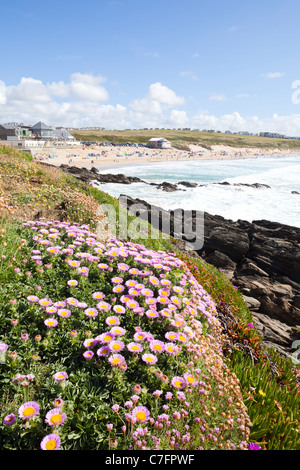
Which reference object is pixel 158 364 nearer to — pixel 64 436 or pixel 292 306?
pixel 64 436

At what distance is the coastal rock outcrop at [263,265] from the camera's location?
921 cm

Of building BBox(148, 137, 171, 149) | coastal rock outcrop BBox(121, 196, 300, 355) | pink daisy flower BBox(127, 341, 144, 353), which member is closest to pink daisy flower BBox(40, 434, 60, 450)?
pink daisy flower BBox(127, 341, 144, 353)

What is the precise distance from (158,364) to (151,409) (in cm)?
45

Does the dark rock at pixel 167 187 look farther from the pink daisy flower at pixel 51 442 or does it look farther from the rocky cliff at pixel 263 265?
the pink daisy flower at pixel 51 442

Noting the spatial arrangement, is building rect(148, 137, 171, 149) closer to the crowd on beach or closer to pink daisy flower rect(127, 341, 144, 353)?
the crowd on beach

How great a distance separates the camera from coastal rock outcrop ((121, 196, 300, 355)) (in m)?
9.21

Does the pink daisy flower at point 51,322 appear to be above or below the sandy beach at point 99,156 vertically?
below

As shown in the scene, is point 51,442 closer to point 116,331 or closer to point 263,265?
point 116,331

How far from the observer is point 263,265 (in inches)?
555

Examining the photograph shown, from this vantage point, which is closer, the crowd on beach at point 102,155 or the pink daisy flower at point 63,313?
the pink daisy flower at point 63,313

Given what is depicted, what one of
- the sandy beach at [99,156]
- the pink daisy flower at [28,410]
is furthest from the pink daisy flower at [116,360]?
the sandy beach at [99,156]

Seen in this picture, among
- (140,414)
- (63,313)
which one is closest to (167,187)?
(63,313)

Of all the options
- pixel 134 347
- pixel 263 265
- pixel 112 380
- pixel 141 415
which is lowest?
pixel 263 265

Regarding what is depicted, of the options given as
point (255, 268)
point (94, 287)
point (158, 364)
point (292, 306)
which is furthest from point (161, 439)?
point (255, 268)
